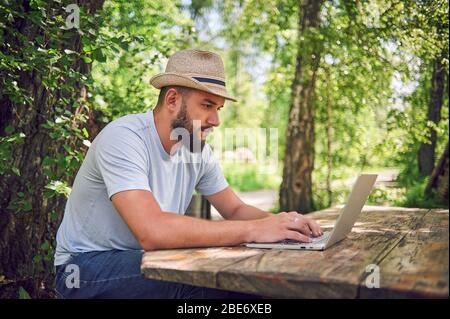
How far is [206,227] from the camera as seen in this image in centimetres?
196

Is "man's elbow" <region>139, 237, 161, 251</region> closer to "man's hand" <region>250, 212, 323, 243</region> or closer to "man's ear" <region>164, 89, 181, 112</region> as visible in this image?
"man's hand" <region>250, 212, 323, 243</region>

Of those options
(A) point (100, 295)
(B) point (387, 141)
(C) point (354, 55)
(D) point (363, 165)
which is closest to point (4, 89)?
(A) point (100, 295)

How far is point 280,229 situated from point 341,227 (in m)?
0.22

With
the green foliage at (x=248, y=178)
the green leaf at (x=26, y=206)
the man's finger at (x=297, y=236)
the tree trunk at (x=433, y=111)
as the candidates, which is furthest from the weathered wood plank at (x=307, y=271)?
the green foliage at (x=248, y=178)

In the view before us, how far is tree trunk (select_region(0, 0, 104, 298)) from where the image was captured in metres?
3.30

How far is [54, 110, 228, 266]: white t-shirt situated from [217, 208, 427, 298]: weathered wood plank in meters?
0.62

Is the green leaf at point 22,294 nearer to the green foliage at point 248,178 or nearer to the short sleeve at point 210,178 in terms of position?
the short sleeve at point 210,178

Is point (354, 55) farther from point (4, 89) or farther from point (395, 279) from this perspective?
point (395, 279)

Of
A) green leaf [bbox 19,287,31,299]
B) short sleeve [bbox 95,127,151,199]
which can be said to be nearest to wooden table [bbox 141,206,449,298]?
short sleeve [bbox 95,127,151,199]

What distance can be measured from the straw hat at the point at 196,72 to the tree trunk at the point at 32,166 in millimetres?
995

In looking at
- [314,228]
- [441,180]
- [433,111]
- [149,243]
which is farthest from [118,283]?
[433,111]

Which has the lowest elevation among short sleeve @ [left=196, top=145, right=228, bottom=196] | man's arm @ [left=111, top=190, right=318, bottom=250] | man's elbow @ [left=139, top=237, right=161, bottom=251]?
man's elbow @ [left=139, top=237, right=161, bottom=251]

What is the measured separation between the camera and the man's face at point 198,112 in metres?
2.50
